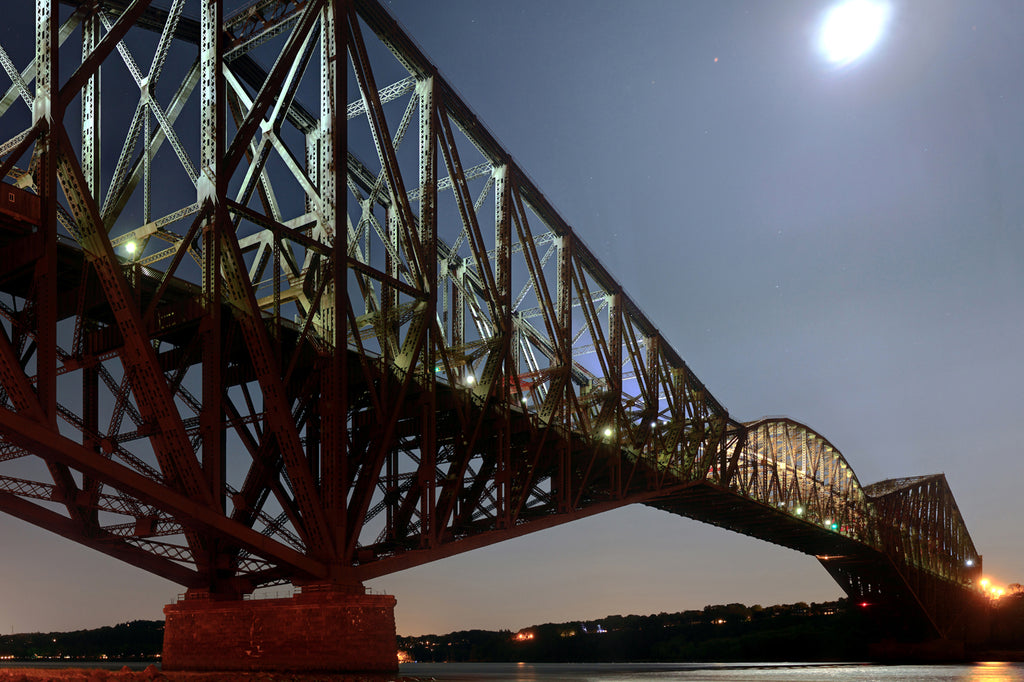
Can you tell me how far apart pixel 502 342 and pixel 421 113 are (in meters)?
10.1

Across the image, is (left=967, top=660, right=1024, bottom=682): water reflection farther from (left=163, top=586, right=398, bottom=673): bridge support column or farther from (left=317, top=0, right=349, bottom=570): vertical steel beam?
(left=317, top=0, right=349, bottom=570): vertical steel beam

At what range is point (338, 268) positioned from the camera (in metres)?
32.2

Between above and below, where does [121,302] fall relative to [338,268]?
below

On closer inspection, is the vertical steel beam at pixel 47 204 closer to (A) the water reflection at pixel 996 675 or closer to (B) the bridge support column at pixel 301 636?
(B) the bridge support column at pixel 301 636

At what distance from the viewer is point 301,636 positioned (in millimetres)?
30047

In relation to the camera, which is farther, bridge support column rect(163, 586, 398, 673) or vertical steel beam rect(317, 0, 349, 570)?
vertical steel beam rect(317, 0, 349, 570)

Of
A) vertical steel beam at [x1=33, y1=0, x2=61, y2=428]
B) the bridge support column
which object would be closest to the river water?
the bridge support column

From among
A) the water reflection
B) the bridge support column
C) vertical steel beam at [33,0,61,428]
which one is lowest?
the water reflection

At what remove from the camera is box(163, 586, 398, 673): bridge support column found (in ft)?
96.9

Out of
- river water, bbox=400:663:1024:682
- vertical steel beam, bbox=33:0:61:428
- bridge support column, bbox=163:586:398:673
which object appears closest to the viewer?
vertical steel beam, bbox=33:0:61:428

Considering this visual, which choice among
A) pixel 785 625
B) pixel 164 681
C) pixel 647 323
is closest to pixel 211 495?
pixel 164 681

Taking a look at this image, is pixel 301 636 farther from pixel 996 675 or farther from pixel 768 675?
pixel 996 675

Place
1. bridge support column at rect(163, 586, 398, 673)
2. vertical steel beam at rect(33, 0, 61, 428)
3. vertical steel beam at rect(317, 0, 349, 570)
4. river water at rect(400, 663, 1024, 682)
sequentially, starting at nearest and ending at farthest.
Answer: vertical steel beam at rect(33, 0, 61, 428), bridge support column at rect(163, 586, 398, 673), vertical steel beam at rect(317, 0, 349, 570), river water at rect(400, 663, 1024, 682)

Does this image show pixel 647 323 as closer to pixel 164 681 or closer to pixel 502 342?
pixel 502 342
